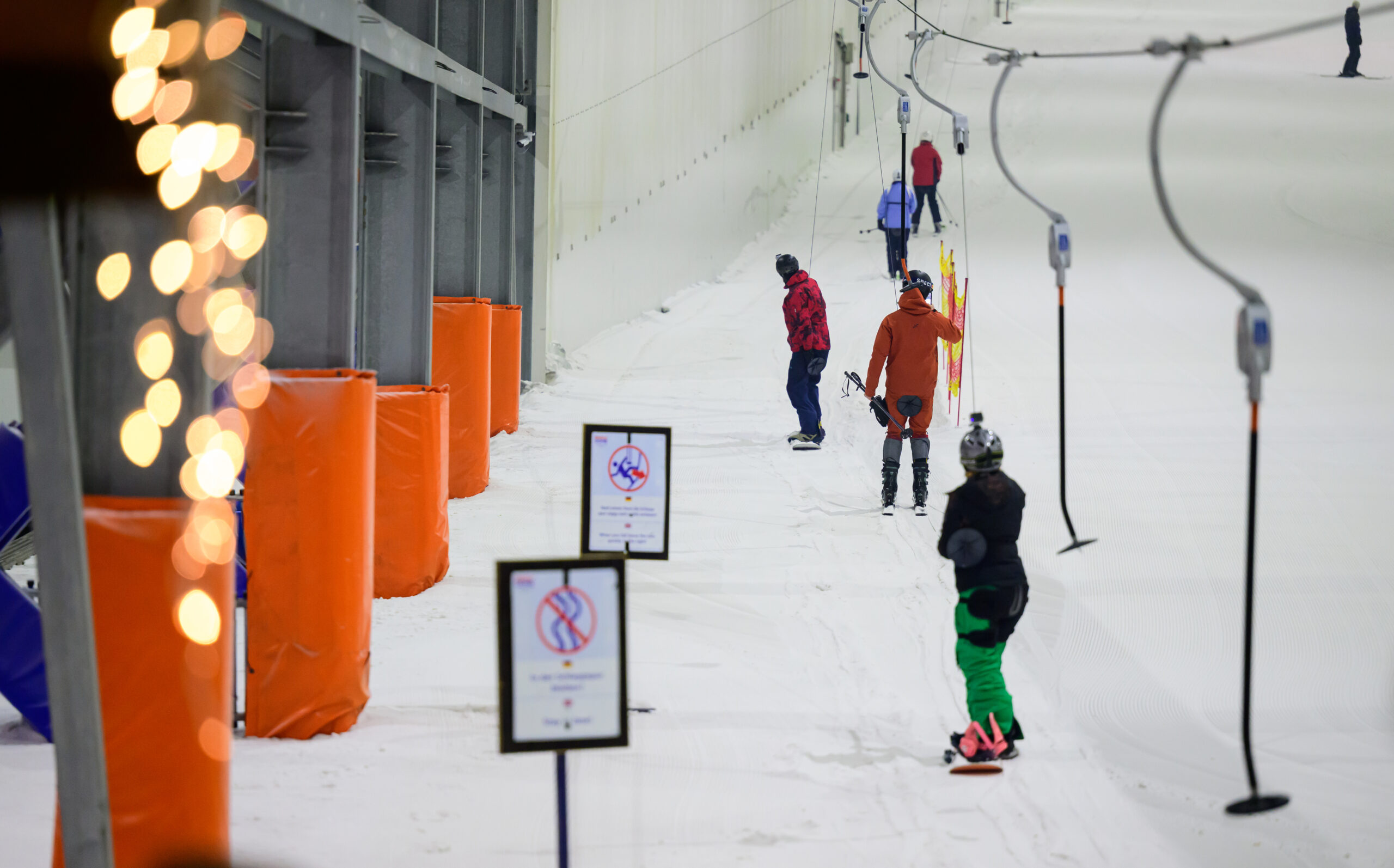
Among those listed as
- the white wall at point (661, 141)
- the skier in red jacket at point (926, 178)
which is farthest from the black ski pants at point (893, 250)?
the white wall at point (661, 141)

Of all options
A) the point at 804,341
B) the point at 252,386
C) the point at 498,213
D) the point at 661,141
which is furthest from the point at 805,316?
the point at 661,141

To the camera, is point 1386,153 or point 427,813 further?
point 1386,153

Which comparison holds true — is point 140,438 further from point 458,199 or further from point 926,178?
point 926,178

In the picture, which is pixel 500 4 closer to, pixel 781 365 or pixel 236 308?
pixel 781 365

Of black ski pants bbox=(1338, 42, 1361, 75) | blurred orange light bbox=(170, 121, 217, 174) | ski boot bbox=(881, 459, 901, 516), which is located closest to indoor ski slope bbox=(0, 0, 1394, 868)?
ski boot bbox=(881, 459, 901, 516)

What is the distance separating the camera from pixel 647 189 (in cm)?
1997

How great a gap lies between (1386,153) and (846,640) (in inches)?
906

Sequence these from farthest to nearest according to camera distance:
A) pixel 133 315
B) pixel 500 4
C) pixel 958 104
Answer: pixel 958 104 → pixel 500 4 → pixel 133 315

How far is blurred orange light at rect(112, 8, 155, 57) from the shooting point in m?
3.01

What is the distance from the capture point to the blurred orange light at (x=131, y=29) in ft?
9.86

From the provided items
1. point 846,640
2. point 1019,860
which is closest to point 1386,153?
point 846,640

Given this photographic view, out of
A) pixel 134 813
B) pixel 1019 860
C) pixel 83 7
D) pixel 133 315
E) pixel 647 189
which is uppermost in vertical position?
pixel 647 189

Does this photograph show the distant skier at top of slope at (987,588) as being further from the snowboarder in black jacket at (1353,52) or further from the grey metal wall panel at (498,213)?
the snowboarder in black jacket at (1353,52)

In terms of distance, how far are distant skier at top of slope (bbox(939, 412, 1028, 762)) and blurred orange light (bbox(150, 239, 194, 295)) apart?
3.16m
